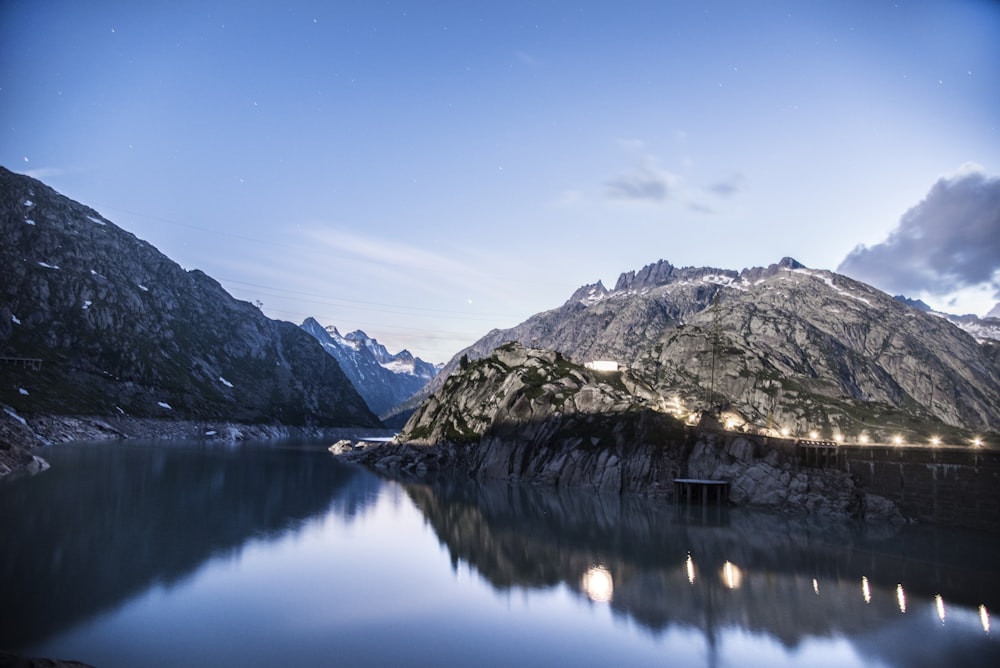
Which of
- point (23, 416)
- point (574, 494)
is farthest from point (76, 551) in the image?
point (23, 416)

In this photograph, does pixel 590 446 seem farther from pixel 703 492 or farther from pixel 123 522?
pixel 123 522

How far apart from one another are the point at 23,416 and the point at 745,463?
192719 mm

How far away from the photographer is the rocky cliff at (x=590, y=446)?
110938 millimetres

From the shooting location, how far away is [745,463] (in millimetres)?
119750

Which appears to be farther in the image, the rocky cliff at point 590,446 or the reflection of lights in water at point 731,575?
the rocky cliff at point 590,446

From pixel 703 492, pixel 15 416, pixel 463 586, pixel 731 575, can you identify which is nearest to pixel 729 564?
pixel 731 575

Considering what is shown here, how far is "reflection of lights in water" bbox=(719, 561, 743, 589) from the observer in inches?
2122

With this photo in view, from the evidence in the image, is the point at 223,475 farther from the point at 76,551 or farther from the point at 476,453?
the point at 76,551

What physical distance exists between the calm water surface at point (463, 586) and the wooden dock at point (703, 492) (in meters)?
18.2

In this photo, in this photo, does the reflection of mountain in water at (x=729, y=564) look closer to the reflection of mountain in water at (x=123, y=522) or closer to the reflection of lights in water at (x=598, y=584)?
the reflection of lights in water at (x=598, y=584)

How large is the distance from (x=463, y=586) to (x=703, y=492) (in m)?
73.6

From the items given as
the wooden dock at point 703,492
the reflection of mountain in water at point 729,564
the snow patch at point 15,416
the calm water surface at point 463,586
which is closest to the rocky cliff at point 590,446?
the wooden dock at point 703,492

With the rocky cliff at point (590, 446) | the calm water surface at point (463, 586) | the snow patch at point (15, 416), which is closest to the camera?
the calm water surface at point (463, 586)

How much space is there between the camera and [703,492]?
113500mm
